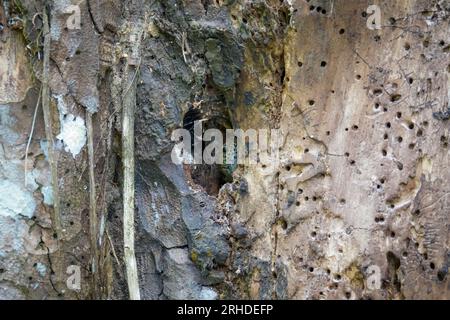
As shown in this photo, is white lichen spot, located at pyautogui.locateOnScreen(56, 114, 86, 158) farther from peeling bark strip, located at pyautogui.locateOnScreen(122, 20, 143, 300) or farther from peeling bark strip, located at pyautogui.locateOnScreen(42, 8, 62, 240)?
peeling bark strip, located at pyautogui.locateOnScreen(122, 20, 143, 300)

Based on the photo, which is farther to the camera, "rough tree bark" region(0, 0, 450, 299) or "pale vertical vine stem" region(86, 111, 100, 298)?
"pale vertical vine stem" region(86, 111, 100, 298)

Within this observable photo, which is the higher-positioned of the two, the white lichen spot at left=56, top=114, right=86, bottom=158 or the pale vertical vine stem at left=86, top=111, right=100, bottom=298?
the white lichen spot at left=56, top=114, right=86, bottom=158

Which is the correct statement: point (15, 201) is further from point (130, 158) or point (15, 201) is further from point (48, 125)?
point (130, 158)

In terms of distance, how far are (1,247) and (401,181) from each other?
1805 mm

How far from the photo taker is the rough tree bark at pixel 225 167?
8.34 ft

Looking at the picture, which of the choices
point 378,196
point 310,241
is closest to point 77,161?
point 310,241

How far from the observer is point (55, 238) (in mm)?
2648

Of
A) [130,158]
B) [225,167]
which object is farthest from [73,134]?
[225,167]

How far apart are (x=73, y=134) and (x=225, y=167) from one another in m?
0.73

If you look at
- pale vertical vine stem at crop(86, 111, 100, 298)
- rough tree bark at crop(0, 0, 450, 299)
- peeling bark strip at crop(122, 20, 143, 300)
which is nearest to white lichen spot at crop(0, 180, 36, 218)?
rough tree bark at crop(0, 0, 450, 299)

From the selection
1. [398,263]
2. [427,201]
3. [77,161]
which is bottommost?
[398,263]

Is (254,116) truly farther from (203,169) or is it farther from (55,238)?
(55,238)

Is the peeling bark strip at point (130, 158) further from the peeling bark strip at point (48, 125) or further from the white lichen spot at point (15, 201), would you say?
the white lichen spot at point (15, 201)

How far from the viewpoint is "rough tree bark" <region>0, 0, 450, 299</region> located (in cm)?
254
